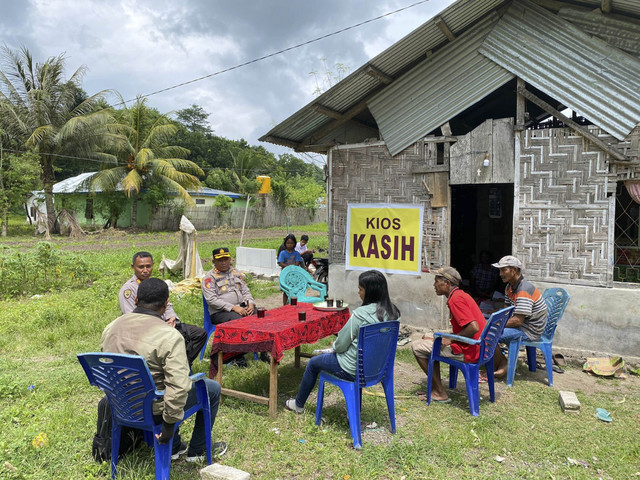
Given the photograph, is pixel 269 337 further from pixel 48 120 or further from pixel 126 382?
Answer: pixel 48 120

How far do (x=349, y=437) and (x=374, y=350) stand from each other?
0.83 m

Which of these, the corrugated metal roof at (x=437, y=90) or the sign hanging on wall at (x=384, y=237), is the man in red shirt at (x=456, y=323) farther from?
the corrugated metal roof at (x=437, y=90)

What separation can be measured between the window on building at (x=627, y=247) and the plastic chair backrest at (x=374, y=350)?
179 inches

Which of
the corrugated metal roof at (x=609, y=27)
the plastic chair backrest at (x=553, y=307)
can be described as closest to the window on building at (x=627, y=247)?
the plastic chair backrest at (x=553, y=307)

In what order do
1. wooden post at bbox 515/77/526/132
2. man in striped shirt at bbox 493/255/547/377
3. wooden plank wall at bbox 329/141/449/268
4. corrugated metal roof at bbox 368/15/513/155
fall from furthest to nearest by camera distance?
wooden plank wall at bbox 329/141/449/268, corrugated metal roof at bbox 368/15/513/155, wooden post at bbox 515/77/526/132, man in striped shirt at bbox 493/255/547/377

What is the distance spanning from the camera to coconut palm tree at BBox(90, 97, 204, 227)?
26.3 meters

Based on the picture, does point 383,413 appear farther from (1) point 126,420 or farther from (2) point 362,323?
(1) point 126,420

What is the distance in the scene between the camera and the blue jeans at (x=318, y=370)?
3.93 meters

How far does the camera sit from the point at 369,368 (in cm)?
387

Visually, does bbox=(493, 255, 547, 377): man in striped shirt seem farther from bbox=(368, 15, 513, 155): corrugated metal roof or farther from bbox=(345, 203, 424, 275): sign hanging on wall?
bbox=(368, 15, 513, 155): corrugated metal roof

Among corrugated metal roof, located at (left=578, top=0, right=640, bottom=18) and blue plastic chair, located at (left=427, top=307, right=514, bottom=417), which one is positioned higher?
corrugated metal roof, located at (left=578, top=0, right=640, bottom=18)

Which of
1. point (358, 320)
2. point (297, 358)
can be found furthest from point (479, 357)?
point (297, 358)

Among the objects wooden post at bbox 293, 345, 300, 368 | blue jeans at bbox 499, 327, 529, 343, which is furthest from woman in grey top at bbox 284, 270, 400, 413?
blue jeans at bbox 499, 327, 529, 343

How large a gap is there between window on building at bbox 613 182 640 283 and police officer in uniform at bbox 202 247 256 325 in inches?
214
